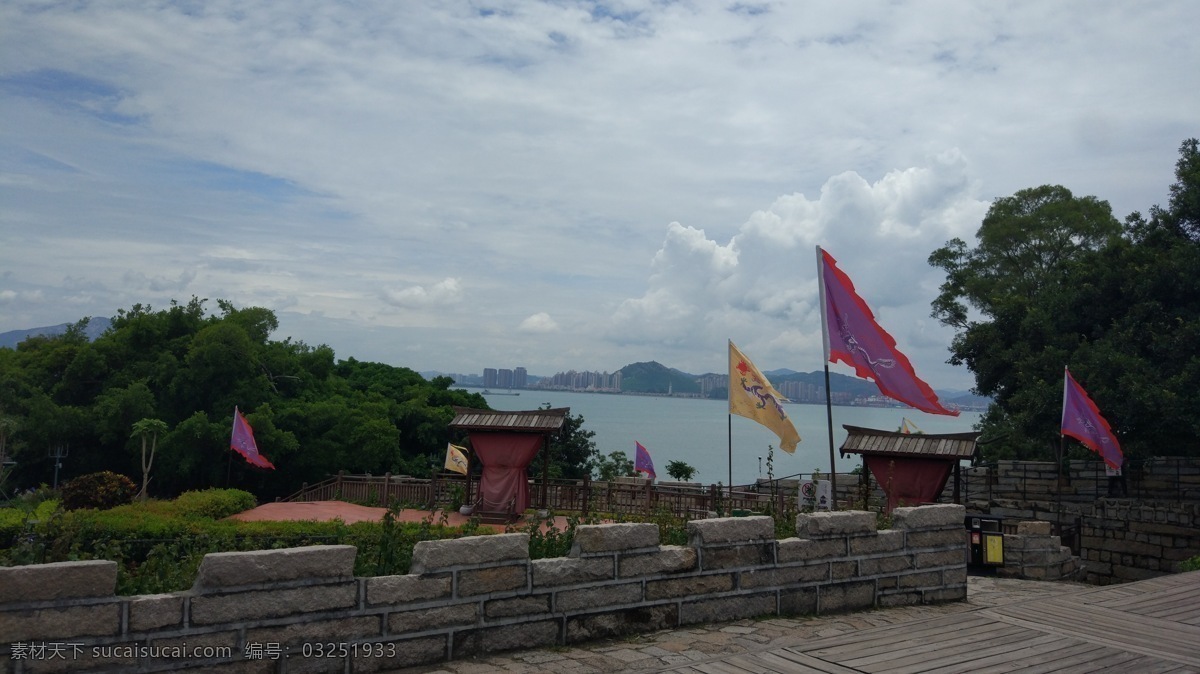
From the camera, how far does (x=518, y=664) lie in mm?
5547

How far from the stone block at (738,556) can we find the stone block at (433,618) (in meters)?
2.01

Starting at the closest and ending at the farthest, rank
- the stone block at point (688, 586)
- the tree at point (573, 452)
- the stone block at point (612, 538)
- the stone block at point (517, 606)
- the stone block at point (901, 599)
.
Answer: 1. the stone block at point (517, 606)
2. the stone block at point (612, 538)
3. the stone block at point (688, 586)
4. the stone block at point (901, 599)
5. the tree at point (573, 452)

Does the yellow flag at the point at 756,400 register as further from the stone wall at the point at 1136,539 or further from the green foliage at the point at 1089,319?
the green foliage at the point at 1089,319

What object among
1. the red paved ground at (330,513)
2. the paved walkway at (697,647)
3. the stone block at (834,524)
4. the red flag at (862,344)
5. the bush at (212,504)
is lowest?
the red paved ground at (330,513)

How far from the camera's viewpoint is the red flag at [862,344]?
10.8 meters

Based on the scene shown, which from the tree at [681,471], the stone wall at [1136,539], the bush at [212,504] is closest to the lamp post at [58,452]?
the bush at [212,504]

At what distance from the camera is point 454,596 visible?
5.60 m

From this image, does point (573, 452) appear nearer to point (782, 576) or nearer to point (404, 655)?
point (782, 576)

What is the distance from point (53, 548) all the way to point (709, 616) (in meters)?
4.80

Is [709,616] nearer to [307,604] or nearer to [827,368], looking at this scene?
[307,604]

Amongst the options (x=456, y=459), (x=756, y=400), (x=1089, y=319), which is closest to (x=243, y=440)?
(x=456, y=459)

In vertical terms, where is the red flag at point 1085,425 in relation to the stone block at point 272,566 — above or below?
above

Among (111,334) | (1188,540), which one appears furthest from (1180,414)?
(111,334)

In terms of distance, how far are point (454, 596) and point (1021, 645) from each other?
4087mm
